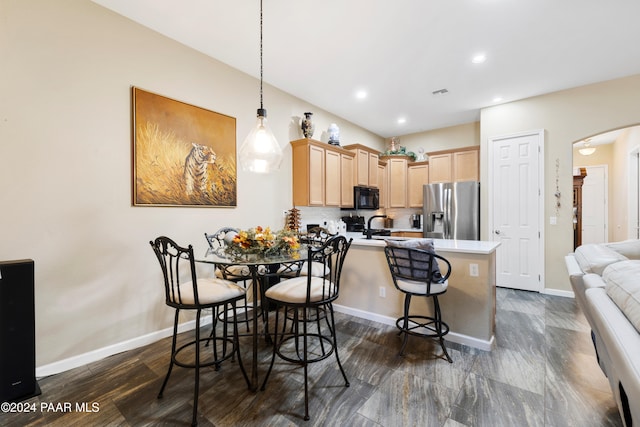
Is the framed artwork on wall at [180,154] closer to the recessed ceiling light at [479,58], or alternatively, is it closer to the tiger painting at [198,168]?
the tiger painting at [198,168]

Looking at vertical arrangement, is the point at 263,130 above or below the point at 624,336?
above

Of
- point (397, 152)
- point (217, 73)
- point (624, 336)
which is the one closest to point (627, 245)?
point (624, 336)

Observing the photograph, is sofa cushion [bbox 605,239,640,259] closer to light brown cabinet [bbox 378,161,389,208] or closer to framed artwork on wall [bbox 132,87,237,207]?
framed artwork on wall [bbox 132,87,237,207]

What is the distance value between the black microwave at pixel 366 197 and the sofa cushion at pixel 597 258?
343 cm

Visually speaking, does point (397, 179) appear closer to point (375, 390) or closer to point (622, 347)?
point (375, 390)

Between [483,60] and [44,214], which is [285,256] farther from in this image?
[483,60]

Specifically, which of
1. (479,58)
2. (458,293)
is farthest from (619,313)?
(479,58)

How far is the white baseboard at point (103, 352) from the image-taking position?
213 centimetres

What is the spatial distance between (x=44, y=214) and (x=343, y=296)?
2.95m

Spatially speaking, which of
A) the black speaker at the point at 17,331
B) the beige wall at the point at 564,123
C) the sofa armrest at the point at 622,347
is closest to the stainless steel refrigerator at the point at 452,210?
the beige wall at the point at 564,123

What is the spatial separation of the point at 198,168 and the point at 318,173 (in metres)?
1.83

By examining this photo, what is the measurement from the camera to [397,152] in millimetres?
6094

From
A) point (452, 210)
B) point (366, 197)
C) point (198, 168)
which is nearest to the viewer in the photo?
point (198, 168)

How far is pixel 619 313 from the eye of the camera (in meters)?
1.09
